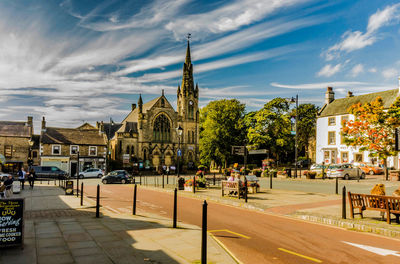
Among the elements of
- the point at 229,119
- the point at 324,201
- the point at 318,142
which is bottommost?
the point at 324,201

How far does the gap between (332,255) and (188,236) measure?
347cm

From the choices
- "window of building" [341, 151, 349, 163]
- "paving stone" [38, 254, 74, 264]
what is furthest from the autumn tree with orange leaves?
"paving stone" [38, 254, 74, 264]

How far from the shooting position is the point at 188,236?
26.0ft

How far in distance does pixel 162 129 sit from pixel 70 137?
59.4ft

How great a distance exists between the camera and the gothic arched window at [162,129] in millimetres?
62791

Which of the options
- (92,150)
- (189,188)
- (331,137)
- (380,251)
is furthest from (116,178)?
(331,137)

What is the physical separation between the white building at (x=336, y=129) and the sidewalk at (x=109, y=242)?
37344 millimetres

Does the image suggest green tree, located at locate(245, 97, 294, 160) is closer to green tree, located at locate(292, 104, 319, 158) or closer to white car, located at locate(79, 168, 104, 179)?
green tree, located at locate(292, 104, 319, 158)

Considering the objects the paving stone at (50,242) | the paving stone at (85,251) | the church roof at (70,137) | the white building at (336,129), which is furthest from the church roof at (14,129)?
the paving stone at (85,251)

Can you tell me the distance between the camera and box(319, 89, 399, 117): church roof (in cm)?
3858

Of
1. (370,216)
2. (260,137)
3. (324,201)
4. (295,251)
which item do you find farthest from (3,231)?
(260,137)

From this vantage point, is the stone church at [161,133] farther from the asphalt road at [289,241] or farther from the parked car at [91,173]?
the asphalt road at [289,241]

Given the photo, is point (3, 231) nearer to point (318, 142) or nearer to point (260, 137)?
point (318, 142)

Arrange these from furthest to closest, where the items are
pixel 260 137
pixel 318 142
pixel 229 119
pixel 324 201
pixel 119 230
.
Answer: pixel 229 119, pixel 260 137, pixel 318 142, pixel 324 201, pixel 119 230
